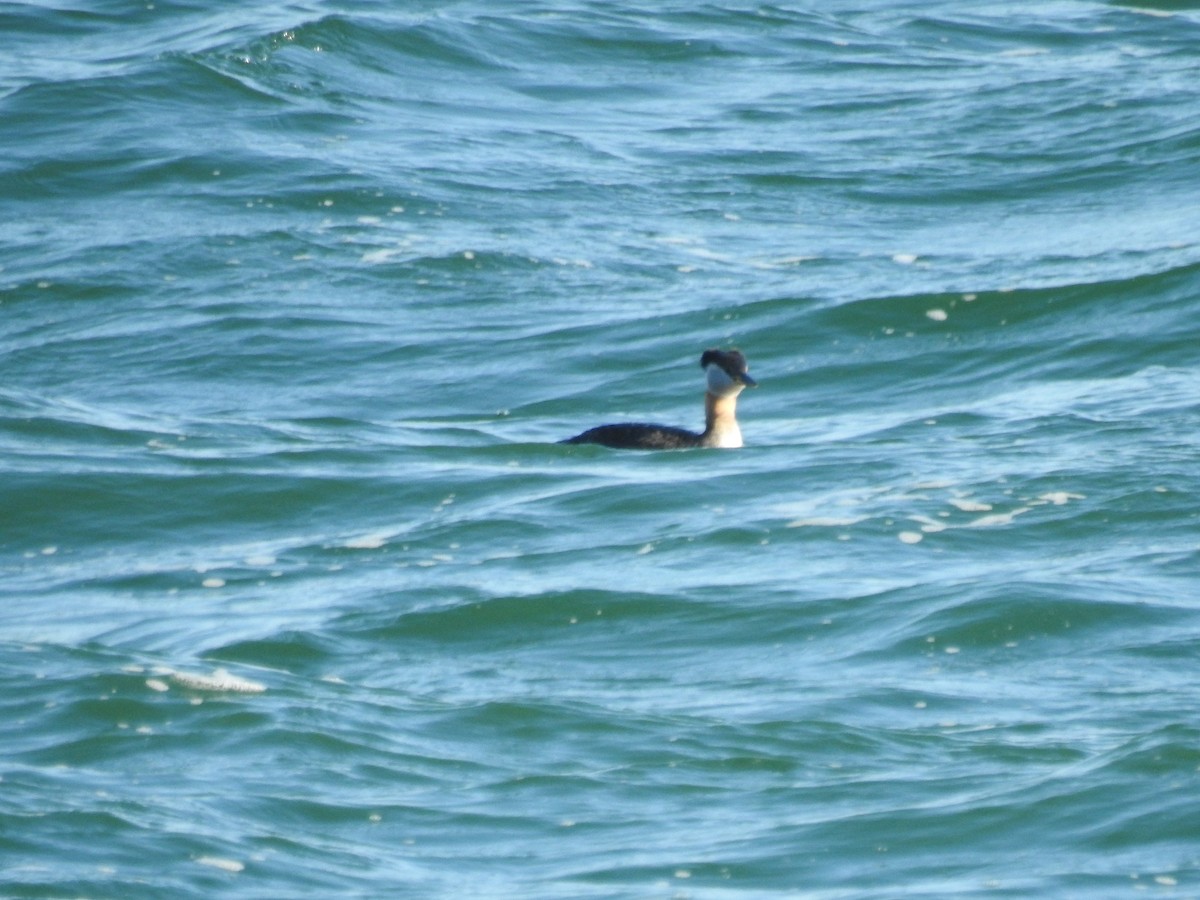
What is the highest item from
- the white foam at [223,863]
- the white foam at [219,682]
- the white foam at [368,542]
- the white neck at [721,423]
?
the white foam at [223,863]

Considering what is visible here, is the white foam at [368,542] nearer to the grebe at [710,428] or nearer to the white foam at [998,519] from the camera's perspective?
the grebe at [710,428]

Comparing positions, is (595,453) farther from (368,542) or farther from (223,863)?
(223,863)

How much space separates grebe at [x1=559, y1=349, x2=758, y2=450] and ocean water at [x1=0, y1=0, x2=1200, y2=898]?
12 cm

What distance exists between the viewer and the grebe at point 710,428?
13.9 metres

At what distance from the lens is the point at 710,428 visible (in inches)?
567

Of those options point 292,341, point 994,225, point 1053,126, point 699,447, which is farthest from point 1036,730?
point 1053,126

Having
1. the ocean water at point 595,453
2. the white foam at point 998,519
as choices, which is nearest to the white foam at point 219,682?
the ocean water at point 595,453

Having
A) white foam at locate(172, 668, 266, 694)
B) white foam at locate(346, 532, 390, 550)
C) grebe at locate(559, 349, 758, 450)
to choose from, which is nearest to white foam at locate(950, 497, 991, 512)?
grebe at locate(559, 349, 758, 450)

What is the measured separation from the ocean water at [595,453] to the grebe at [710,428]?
119 mm

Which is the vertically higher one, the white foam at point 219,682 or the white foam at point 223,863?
the white foam at point 223,863

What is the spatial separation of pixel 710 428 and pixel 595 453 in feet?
3.01

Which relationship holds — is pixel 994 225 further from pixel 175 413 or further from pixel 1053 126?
pixel 175 413

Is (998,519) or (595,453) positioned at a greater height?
(998,519)

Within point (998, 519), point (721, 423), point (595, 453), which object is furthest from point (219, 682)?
point (721, 423)
